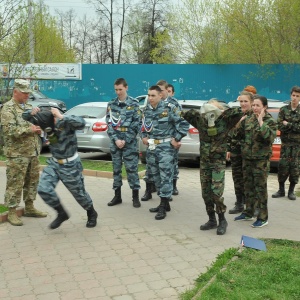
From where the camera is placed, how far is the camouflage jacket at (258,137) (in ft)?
19.4

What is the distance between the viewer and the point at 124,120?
721 centimetres

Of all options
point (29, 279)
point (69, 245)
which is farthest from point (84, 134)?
point (29, 279)

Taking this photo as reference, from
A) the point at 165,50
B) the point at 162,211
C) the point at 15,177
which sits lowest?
the point at 162,211

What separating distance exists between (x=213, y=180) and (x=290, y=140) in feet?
8.74

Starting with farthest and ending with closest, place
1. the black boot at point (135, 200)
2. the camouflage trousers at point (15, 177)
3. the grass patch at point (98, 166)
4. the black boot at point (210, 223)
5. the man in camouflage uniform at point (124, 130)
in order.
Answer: the grass patch at point (98, 166) < the black boot at point (135, 200) < the man in camouflage uniform at point (124, 130) < the camouflage trousers at point (15, 177) < the black boot at point (210, 223)

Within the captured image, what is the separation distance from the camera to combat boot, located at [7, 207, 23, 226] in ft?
21.0

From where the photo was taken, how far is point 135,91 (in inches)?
942

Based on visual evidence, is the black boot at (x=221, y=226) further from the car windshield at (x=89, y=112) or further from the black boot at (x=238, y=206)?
the car windshield at (x=89, y=112)

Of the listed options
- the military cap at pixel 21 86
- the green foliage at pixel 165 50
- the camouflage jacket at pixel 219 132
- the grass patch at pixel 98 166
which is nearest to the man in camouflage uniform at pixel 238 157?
the camouflage jacket at pixel 219 132

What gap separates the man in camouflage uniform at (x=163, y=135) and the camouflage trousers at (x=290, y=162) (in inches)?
84.1

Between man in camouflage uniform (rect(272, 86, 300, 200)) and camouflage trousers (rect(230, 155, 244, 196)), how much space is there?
132 centimetres

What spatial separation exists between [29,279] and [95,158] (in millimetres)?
8343

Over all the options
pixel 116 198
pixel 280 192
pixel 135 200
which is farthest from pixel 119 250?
pixel 280 192

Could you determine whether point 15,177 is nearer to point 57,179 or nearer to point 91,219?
point 57,179
